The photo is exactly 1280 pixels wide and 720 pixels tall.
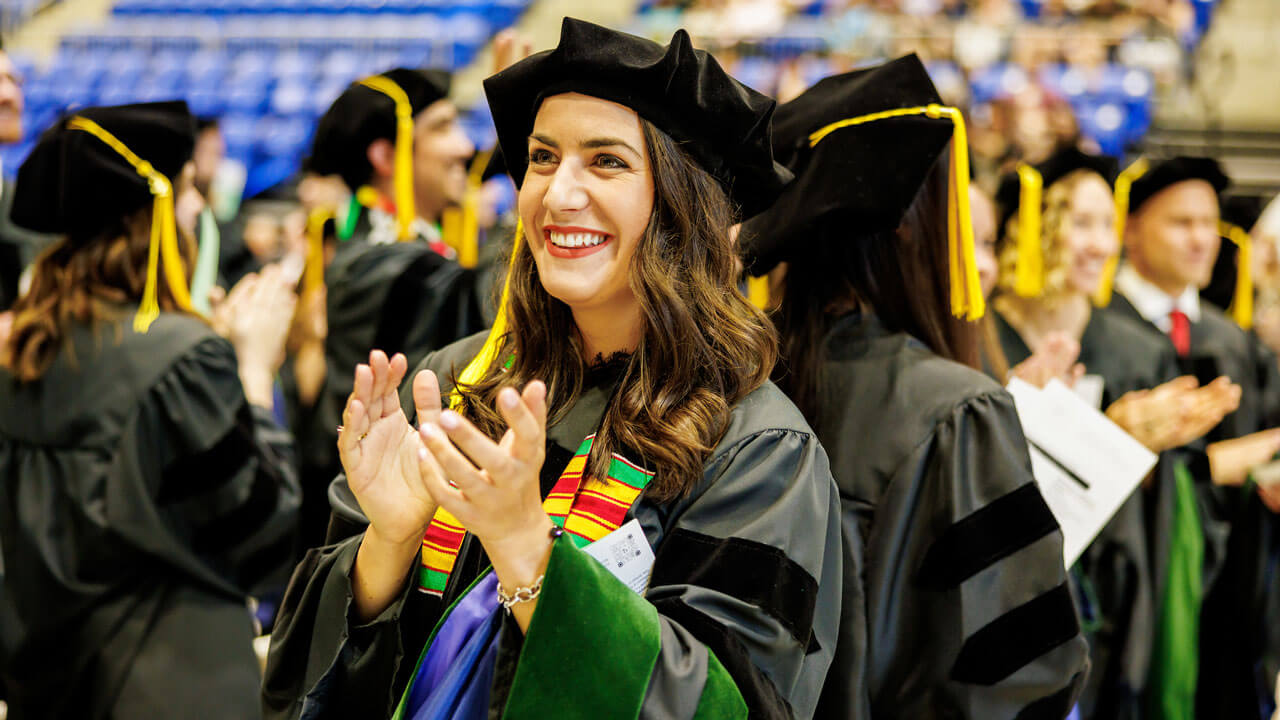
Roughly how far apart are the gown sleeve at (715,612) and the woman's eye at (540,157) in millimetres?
530

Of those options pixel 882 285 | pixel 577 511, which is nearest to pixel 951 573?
pixel 882 285

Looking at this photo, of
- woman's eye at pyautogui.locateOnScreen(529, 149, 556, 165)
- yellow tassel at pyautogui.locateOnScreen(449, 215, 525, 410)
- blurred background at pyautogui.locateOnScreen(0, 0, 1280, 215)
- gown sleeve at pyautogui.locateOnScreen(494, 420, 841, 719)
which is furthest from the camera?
blurred background at pyautogui.locateOnScreen(0, 0, 1280, 215)

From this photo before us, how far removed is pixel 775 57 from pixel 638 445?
10.0 metres

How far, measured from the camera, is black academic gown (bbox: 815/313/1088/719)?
2.16 m

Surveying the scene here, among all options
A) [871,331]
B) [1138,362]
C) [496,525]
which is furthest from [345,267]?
[496,525]

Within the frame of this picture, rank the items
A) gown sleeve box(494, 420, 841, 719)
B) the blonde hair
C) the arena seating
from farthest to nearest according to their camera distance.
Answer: the arena seating, the blonde hair, gown sleeve box(494, 420, 841, 719)

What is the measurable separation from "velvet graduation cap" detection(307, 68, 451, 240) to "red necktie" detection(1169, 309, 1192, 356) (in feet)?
9.89

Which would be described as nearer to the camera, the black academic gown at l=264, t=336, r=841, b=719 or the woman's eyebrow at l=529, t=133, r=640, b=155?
the black academic gown at l=264, t=336, r=841, b=719

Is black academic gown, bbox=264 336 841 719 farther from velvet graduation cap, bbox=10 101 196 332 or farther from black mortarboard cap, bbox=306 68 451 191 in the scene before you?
black mortarboard cap, bbox=306 68 451 191

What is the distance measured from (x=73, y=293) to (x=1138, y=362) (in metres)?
3.30

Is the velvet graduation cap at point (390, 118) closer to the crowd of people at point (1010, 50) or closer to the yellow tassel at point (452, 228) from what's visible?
the yellow tassel at point (452, 228)

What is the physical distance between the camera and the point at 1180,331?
4.66 meters

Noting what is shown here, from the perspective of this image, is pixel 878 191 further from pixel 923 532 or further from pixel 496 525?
pixel 496 525

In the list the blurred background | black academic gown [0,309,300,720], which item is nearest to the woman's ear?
black academic gown [0,309,300,720]
